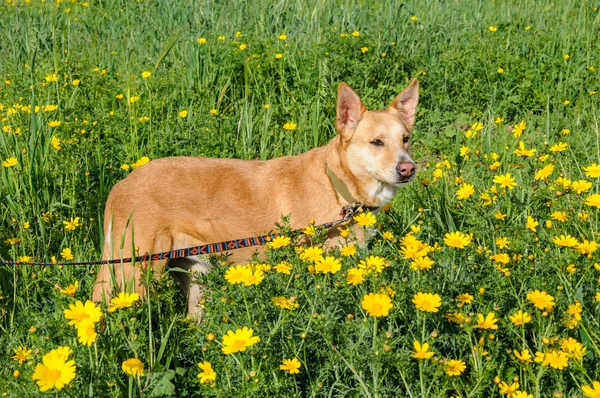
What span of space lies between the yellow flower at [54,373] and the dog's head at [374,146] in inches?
83.5

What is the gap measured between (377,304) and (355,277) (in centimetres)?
17

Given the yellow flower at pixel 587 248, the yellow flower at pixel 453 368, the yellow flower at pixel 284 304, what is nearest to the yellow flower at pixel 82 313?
the yellow flower at pixel 284 304

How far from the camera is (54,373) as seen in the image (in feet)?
5.34

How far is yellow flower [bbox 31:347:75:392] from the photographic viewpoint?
1596 mm

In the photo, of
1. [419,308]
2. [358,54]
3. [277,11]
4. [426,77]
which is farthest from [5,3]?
[419,308]

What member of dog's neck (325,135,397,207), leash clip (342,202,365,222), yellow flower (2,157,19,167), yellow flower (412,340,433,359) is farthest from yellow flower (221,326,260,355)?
yellow flower (2,157,19,167)

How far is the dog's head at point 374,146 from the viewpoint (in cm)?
340

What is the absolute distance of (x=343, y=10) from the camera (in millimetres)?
6152

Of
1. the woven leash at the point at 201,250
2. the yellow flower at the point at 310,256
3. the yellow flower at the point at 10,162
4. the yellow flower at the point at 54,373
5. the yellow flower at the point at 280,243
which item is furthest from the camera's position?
the yellow flower at the point at 10,162

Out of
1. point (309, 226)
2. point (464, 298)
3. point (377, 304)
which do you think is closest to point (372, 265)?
point (377, 304)

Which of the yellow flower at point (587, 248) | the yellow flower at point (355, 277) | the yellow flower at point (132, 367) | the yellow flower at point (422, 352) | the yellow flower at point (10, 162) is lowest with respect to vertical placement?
the yellow flower at point (10, 162)

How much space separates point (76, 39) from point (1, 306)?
4.19 meters

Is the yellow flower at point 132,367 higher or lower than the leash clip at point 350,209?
higher

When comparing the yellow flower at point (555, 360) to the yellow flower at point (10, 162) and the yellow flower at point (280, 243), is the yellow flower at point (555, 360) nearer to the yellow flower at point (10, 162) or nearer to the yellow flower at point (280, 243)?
the yellow flower at point (280, 243)
